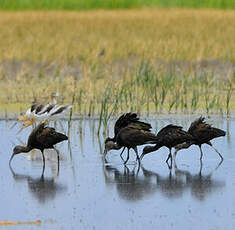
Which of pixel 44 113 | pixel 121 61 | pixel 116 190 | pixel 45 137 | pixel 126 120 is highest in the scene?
pixel 121 61

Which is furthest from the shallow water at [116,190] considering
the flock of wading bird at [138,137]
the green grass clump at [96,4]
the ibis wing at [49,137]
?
the green grass clump at [96,4]

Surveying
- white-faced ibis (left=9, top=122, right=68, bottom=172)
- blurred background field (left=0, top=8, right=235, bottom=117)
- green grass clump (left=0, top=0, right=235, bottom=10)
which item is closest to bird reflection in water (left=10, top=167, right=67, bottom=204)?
white-faced ibis (left=9, top=122, right=68, bottom=172)

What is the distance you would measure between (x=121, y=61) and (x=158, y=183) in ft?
42.8

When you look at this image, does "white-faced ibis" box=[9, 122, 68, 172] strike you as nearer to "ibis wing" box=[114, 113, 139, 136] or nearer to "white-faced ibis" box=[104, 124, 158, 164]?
"white-faced ibis" box=[104, 124, 158, 164]

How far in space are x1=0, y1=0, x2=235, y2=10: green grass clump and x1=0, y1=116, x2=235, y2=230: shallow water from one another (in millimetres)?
25361

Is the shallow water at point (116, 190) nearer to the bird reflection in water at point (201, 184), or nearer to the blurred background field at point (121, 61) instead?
the bird reflection in water at point (201, 184)

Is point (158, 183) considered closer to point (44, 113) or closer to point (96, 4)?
point (44, 113)

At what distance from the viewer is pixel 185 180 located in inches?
344

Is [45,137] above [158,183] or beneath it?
above

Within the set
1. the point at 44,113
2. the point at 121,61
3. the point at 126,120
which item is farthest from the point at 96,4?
the point at 126,120

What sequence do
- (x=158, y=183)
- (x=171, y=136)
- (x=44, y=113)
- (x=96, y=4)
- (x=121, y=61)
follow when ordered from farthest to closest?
(x=96, y=4) < (x=121, y=61) < (x=44, y=113) < (x=171, y=136) < (x=158, y=183)

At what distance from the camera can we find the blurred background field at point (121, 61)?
14.5 meters

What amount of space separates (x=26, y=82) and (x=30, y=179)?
9.52 meters

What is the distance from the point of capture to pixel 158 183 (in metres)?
8.59
